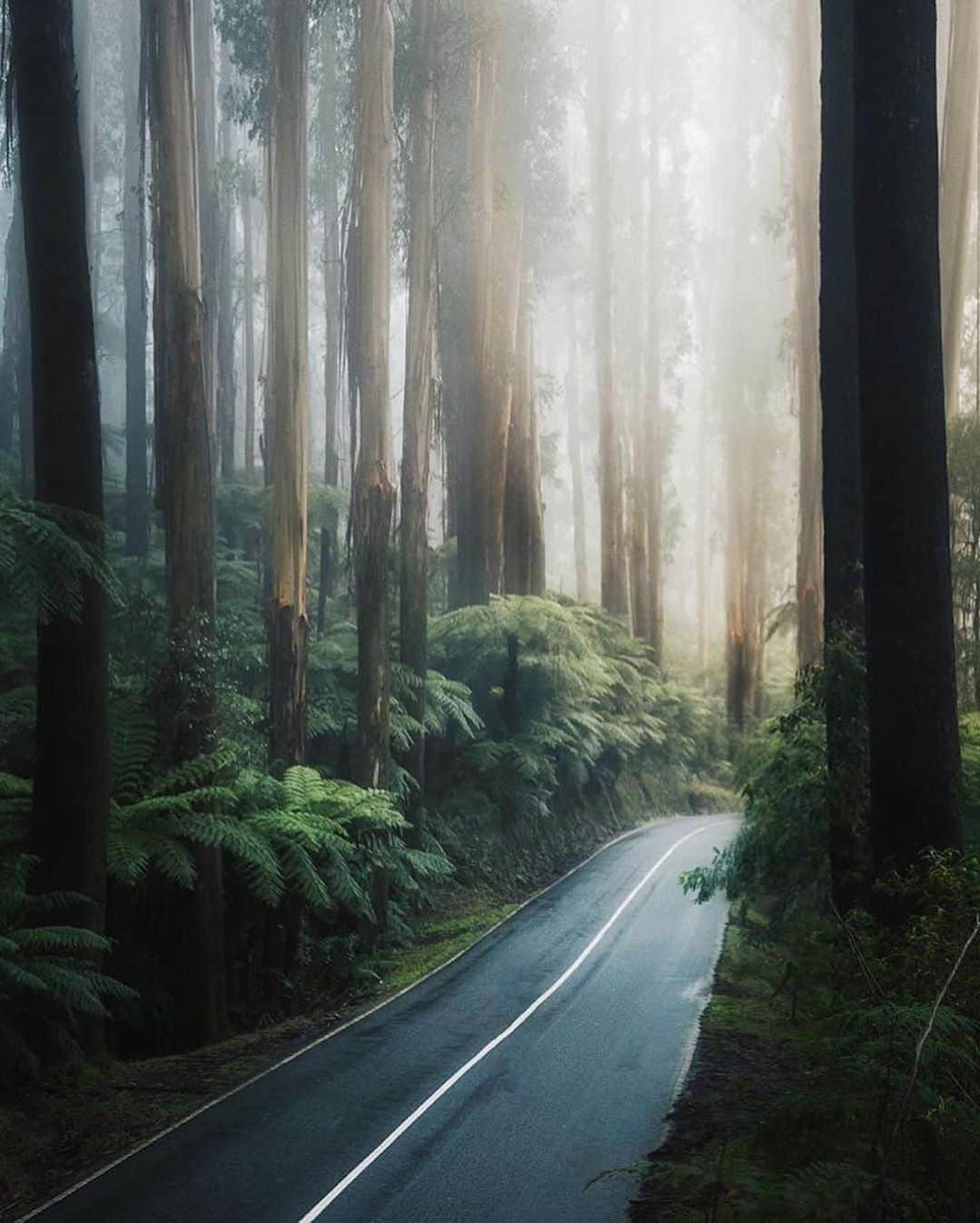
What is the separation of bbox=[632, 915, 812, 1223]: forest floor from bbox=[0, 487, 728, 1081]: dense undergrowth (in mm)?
3979

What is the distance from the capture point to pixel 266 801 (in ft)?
43.2

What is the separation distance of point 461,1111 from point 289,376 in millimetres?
9895

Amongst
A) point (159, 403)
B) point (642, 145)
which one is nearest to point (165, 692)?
point (159, 403)

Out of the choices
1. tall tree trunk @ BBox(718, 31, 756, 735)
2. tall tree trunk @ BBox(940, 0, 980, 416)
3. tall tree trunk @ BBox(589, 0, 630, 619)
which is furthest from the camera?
tall tree trunk @ BBox(718, 31, 756, 735)

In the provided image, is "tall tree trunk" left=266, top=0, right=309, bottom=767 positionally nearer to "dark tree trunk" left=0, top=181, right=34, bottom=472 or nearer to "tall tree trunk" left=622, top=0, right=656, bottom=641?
"dark tree trunk" left=0, top=181, right=34, bottom=472

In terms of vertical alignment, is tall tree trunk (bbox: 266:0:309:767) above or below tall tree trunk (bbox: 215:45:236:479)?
below

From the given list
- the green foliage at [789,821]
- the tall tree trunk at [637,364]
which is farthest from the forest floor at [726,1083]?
the tall tree trunk at [637,364]

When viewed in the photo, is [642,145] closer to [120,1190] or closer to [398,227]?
[398,227]

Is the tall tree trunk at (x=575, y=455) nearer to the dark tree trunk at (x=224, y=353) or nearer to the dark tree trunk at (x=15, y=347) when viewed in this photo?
the dark tree trunk at (x=224, y=353)

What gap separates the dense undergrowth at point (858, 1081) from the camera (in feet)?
15.4

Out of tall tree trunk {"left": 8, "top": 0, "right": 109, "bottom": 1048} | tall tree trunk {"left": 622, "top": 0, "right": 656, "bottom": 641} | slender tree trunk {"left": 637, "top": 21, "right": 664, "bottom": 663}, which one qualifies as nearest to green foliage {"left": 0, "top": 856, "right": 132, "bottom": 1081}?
tall tree trunk {"left": 8, "top": 0, "right": 109, "bottom": 1048}

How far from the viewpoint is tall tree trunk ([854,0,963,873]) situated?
24.9ft

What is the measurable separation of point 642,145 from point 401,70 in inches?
1060

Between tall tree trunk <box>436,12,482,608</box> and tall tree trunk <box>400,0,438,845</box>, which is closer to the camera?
tall tree trunk <box>400,0,438,845</box>
